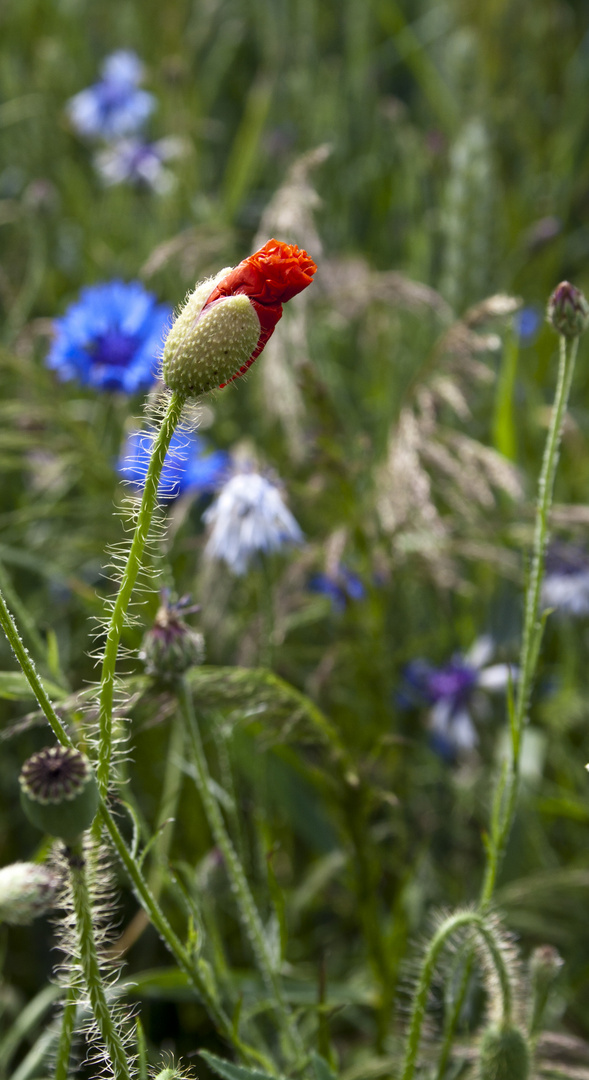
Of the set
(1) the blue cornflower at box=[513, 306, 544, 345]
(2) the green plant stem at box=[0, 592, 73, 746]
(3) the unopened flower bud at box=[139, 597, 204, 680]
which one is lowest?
(2) the green plant stem at box=[0, 592, 73, 746]

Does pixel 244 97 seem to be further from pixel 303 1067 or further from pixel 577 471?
pixel 303 1067

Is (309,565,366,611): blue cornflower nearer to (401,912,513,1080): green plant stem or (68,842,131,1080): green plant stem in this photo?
(401,912,513,1080): green plant stem

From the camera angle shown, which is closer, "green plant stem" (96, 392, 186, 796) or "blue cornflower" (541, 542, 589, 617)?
"green plant stem" (96, 392, 186, 796)

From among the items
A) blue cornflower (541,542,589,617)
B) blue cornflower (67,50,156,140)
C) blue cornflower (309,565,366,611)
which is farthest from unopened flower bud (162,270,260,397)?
blue cornflower (67,50,156,140)

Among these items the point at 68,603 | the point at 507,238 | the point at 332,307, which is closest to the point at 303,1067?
the point at 68,603

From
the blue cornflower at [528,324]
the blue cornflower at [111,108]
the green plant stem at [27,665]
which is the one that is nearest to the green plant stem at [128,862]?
the green plant stem at [27,665]

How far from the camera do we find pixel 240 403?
6.98 feet

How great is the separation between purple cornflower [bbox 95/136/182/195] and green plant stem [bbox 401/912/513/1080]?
2079mm

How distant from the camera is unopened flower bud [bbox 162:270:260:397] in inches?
22.6

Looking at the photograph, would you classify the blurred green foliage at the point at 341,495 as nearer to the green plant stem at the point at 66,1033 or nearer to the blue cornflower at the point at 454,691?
the blue cornflower at the point at 454,691

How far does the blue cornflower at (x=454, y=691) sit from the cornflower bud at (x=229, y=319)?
3.46 feet

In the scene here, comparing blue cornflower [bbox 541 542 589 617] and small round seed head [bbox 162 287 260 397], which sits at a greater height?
blue cornflower [bbox 541 542 589 617]

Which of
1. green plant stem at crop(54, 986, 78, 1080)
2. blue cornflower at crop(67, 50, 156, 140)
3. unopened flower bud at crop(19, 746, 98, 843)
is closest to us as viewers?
unopened flower bud at crop(19, 746, 98, 843)

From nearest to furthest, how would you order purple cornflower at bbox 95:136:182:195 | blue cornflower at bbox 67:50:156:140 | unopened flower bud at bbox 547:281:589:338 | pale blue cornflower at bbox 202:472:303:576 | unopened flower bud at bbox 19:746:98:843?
unopened flower bud at bbox 19:746:98:843 < unopened flower bud at bbox 547:281:589:338 < pale blue cornflower at bbox 202:472:303:576 < purple cornflower at bbox 95:136:182:195 < blue cornflower at bbox 67:50:156:140
